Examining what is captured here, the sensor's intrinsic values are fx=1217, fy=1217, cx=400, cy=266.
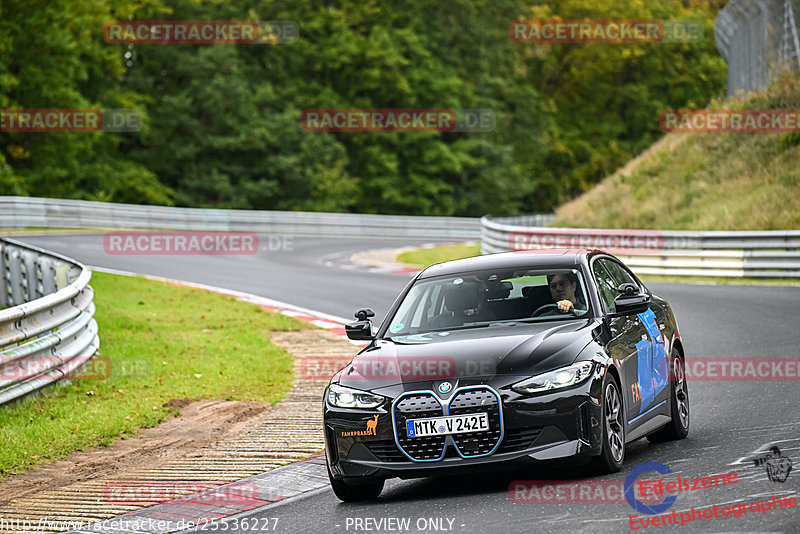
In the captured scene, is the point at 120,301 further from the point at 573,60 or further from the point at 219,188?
the point at 573,60

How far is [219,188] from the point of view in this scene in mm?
59438

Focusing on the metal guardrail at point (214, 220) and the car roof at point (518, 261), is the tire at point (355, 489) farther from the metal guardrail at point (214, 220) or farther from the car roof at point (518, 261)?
the metal guardrail at point (214, 220)

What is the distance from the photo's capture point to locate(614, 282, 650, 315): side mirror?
8452 mm

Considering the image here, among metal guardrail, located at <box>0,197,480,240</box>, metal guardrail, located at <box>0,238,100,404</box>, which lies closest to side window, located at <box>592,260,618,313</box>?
metal guardrail, located at <box>0,238,100,404</box>

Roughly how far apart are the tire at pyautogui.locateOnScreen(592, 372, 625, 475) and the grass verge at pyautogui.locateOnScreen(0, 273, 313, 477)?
4.55m

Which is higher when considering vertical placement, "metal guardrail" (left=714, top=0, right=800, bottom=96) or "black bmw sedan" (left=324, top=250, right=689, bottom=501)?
"metal guardrail" (left=714, top=0, right=800, bottom=96)

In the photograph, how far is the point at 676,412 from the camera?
30.1 feet

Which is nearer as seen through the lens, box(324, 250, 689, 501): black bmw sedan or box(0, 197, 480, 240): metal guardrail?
box(324, 250, 689, 501): black bmw sedan

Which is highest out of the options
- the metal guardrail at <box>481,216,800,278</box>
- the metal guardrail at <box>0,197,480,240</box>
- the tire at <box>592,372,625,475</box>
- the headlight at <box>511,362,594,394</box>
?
the headlight at <box>511,362,594,394</box>

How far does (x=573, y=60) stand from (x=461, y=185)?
19.4 metres

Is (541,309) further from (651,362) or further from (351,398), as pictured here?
(351,398)

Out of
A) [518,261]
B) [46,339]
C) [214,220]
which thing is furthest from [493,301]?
[214,220]

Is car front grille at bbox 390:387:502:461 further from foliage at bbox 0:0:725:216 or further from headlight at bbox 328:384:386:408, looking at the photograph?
foliage at bbox 0:0:725:216

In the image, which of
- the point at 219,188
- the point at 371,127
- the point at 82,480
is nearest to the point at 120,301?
the point at 82,480
